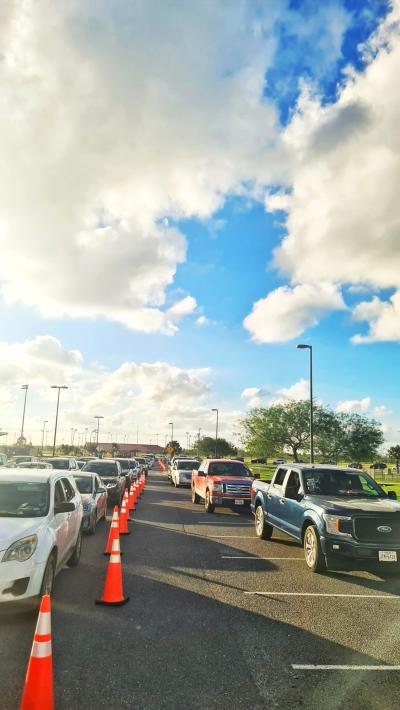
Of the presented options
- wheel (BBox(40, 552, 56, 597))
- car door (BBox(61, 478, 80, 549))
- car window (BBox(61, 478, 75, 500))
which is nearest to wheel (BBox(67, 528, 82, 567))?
car door (BBox(61, 478, 80, 549))

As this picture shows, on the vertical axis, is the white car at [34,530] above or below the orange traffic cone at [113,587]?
above

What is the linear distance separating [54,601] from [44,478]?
5.37ft

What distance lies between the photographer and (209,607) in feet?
20.7

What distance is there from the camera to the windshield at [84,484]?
1201 cm

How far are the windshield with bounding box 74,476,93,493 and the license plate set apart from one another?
680cm

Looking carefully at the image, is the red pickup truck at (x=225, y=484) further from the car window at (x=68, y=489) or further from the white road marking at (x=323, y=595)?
the white road marking at (x=323, y=595)

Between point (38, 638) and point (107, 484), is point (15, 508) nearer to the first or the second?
point (38, 638)

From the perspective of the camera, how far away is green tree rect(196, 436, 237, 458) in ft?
397

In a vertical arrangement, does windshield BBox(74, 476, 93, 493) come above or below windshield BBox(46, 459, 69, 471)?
below

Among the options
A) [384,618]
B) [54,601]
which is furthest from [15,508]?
[384,618]

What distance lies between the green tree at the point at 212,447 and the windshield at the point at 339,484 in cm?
10972

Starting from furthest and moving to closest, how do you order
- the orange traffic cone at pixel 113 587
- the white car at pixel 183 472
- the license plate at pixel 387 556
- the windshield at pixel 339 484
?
the white car at pixel 183 472
the windshield at pixel 339 484
the license plate at pixel 387 556
the orange traffic cone at pixel 113 587

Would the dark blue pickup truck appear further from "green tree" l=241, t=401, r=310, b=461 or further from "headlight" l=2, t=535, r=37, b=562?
"green tree" l=241, t=401, r=310, b=461

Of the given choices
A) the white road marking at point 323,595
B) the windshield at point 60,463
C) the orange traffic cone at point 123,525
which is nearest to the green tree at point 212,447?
the windshield at point 60,463
